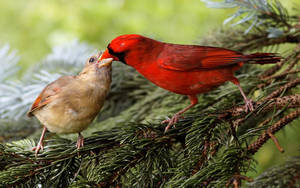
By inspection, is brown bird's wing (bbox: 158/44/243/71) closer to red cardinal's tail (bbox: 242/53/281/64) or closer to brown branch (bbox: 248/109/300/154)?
red cardinal's tail (bbox: 242/53/281/64)

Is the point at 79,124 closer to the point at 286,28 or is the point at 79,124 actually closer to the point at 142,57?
the point at 142,57

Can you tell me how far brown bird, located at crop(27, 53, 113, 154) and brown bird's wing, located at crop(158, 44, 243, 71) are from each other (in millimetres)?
375

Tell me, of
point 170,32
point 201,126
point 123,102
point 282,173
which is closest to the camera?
point 282,173

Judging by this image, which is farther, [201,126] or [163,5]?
[163,5]

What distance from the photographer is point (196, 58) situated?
239 cm

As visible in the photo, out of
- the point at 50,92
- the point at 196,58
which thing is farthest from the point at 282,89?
the point at 50,92

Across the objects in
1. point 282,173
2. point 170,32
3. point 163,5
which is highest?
point 282,173

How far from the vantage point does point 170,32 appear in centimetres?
573

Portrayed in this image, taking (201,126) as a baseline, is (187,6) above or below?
below

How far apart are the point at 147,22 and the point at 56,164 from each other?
4065 mm

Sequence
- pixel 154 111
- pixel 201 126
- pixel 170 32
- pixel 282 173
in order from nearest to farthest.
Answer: pixel 282 173 < pixel 201 126 < pixel 154 111 < pixel 170 32

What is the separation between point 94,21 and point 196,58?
3.50m

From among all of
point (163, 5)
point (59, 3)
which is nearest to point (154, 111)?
point (163, 5)

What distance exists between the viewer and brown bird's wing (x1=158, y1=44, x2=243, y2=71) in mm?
2320
